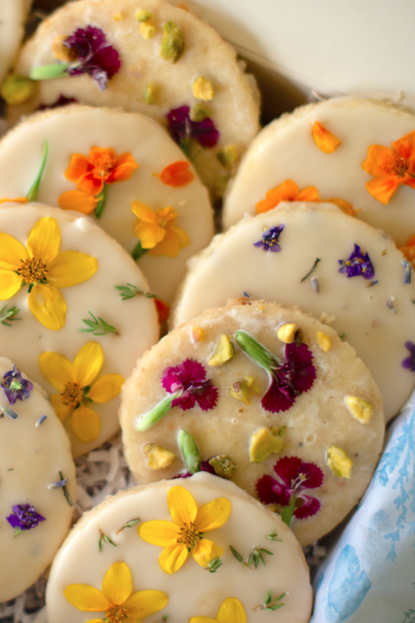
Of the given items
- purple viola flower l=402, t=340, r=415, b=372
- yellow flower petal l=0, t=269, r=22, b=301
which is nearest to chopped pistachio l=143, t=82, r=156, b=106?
yellow flower petal l=0, t=269, r=22, b=301

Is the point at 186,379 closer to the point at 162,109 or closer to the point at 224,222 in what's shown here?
the point at 224,222

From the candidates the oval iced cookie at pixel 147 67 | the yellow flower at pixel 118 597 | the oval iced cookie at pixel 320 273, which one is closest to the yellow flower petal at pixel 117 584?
the yellow flower at pixel 118 597

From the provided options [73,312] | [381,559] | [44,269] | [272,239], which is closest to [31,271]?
[44,269]

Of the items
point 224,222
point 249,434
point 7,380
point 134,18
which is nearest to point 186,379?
point 249,434

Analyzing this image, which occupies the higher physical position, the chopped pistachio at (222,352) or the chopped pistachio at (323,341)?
the chopped pistachio at (323,341)

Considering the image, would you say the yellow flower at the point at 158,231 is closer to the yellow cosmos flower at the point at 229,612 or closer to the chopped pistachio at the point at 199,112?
the chopped pistachio at the point at 199,112
